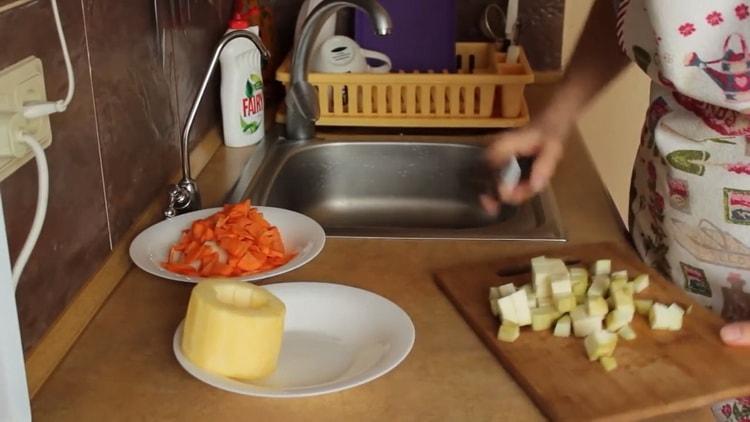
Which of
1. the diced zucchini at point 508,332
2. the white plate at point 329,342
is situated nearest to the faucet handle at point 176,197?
the white plate at point 329,342

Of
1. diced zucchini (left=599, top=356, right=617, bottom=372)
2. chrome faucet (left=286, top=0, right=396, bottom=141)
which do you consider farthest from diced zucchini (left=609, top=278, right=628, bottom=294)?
chrome faucet (left=286, top=0, right=396, bottom=141)

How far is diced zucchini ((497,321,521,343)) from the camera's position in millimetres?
886

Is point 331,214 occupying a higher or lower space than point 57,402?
lower

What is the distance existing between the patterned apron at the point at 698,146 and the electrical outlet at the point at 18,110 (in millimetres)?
650

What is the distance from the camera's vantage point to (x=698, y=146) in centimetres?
106

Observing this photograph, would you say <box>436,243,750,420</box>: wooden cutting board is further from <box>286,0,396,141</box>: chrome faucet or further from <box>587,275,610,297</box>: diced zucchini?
<box>286,0,396,141</box>: chrome faucet

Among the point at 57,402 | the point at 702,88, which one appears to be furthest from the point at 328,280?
the point at 702,88

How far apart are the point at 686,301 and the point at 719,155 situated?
0.62 ft

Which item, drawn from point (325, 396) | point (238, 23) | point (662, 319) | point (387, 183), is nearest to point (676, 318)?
point (662, 319)

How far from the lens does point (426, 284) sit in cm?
104

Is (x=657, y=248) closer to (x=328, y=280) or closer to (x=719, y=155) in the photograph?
(x=719, y=155)

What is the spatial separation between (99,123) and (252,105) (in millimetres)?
505

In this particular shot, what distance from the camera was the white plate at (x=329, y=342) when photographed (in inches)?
31.4

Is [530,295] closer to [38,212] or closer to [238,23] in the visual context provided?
[38,212]
